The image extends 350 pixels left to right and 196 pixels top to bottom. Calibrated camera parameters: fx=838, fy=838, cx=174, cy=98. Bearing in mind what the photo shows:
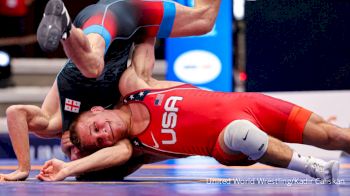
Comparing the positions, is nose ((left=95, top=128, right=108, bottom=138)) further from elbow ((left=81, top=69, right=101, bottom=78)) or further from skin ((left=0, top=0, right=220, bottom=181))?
elbow ((left=81, top=69, right=101, bottom=78))

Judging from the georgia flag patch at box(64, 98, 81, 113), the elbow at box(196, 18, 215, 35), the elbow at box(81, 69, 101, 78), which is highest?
the elbow at box(196, 18, 215, 35)

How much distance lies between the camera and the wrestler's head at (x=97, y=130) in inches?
169

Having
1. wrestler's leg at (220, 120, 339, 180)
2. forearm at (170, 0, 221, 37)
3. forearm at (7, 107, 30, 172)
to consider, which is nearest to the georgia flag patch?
forearm at (7, 107, 30, 172)

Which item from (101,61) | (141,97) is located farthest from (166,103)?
(101,61)

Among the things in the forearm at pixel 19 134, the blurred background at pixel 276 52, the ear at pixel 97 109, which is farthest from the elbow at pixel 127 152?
the blurred background at pixel 276 52

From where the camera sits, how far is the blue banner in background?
23.8ft

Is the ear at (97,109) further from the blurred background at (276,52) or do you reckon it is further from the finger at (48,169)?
the blurred background at (276,52)

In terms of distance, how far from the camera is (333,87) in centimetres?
682

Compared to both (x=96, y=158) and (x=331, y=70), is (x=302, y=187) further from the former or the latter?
(x=331, y=70)

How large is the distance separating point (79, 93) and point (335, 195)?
174 centimetres

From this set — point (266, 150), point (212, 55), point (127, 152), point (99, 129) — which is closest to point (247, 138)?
point (266, 150)

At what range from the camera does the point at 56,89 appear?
182 inches

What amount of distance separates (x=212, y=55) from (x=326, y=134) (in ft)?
10.3

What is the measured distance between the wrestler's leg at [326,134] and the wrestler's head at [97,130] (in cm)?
96
